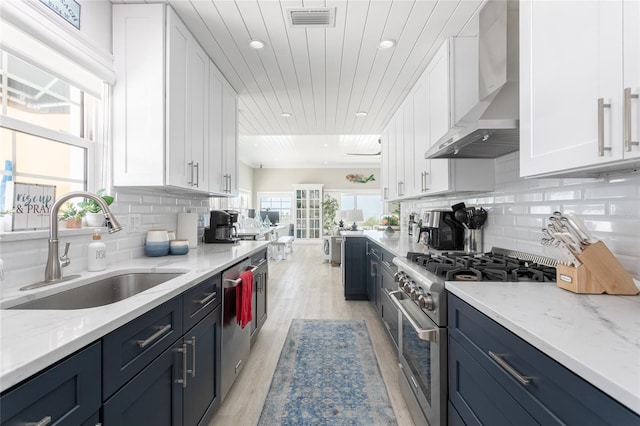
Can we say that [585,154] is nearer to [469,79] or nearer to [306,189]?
[469,79]

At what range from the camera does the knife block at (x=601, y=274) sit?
1.14 meters

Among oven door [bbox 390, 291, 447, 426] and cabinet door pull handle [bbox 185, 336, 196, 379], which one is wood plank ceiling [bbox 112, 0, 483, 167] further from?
cabinet door pull handle [bbox 185, 336, 196, 379]

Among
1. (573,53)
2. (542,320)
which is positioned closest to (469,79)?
(573,53)

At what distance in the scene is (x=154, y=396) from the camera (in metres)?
1.14

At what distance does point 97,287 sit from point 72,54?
1.25 m

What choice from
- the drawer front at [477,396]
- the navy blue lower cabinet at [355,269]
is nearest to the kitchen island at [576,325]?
the drawer front at [477,396]

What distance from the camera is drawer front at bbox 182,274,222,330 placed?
1411 millimetres

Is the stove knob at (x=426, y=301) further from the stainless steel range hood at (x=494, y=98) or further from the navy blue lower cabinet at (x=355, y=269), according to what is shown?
the navy blue lower cabinet at (x=355, y=269)

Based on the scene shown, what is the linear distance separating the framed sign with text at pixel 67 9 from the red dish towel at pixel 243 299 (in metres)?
1.73

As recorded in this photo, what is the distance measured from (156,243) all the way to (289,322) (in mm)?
1761

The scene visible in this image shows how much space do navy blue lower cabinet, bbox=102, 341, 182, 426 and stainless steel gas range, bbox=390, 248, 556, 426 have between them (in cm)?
109

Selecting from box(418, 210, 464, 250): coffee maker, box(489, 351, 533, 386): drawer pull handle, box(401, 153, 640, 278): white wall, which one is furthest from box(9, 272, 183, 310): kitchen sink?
box(401, 153, 640, 278): white wall

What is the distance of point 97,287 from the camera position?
1556 millimetres

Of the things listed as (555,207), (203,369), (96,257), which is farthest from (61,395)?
→ (555,207)
